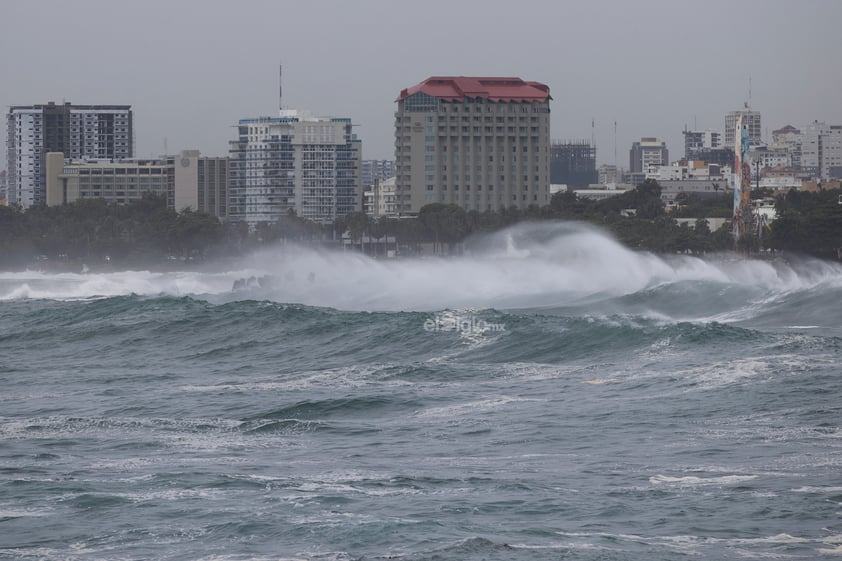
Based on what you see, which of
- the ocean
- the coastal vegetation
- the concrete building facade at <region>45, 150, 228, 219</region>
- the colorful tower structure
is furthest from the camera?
the concrete building facade at <region>45, 150, 228, 219</region>

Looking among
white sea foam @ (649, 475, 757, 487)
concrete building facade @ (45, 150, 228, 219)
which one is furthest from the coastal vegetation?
white sea foam @ (649, 475, 757, 487)

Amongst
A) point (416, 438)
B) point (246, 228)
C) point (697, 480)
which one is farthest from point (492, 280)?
point (246, 228)

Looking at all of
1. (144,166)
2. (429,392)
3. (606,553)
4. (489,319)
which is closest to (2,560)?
(606,553)

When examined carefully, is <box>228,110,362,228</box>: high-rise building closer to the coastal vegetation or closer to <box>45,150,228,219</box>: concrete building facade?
<box>45,150,228,219</box>: concrete building facade

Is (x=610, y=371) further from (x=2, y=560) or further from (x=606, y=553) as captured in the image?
(x=2, y=560)

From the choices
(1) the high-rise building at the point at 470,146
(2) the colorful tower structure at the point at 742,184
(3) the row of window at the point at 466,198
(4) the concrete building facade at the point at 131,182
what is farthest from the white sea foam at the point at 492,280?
(4) the concrete building facade at the point at 131,182

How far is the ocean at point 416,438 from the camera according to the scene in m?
16.9

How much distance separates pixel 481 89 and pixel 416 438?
15702 cm

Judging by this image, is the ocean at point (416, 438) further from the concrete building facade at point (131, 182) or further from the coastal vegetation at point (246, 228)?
the concrete building facade at point (131, 182)

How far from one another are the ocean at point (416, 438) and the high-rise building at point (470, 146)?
404 feet

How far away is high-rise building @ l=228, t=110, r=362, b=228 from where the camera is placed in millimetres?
172750

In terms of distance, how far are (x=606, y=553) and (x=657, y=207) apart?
12360cm

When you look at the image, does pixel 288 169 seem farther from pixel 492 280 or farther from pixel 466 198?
pixel 492 280

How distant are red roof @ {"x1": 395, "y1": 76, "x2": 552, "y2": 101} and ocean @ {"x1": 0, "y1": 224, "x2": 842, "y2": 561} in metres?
128
